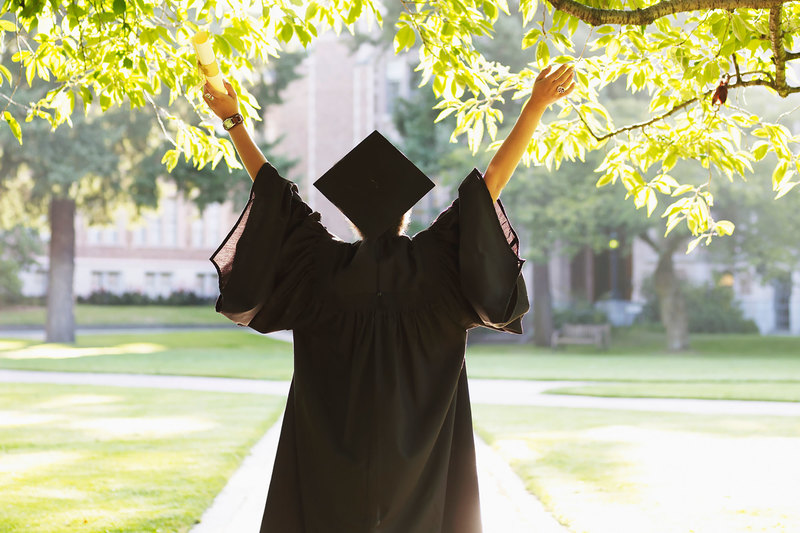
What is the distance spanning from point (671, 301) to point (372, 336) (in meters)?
25.3

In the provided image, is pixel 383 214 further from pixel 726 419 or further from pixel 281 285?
pixel 726 419

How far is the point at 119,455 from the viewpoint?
7551mm

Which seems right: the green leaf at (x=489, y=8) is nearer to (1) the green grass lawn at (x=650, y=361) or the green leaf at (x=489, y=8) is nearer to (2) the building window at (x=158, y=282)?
(1) the green grass lawn at (x=650, y=361)

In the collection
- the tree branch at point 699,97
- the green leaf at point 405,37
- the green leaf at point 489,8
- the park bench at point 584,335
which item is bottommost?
the park bench at point 584,335

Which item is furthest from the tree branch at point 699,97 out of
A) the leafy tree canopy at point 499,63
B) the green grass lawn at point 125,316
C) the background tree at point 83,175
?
the green grass lawn at point 125,316

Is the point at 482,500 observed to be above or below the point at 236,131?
below

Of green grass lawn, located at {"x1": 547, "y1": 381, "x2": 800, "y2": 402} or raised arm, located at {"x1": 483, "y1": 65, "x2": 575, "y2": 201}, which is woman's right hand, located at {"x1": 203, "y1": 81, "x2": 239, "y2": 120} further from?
green grass lawn, located at {"x1": 547, "y1": 381, "x2": 800, "y2": 402}

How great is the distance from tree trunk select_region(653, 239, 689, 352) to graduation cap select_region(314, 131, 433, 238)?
24.6 m

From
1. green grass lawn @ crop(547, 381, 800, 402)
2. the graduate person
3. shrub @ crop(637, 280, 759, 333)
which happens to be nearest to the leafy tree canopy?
the graduate person

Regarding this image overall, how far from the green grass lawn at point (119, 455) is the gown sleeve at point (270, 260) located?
2909 mm

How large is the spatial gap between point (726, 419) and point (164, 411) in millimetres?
6834

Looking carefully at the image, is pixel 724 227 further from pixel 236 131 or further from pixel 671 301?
pixel 671 301

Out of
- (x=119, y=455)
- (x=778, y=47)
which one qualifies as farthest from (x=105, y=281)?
(x=778, y=47)

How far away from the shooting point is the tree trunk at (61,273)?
84.3ft
